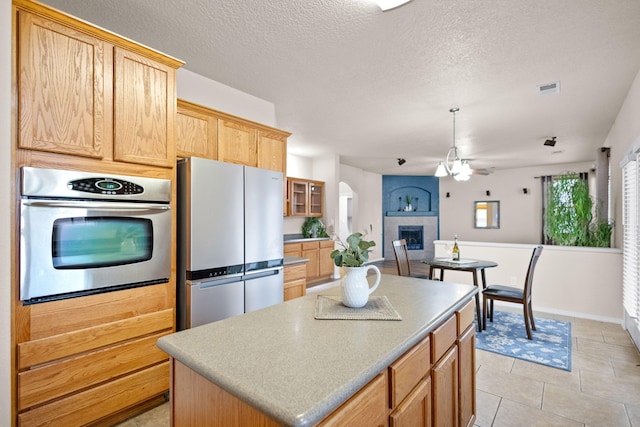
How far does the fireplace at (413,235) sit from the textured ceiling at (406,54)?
5.60m

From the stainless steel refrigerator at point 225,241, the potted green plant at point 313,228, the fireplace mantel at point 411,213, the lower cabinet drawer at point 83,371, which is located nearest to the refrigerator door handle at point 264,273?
the stainless steel refrigerator at point 225,241

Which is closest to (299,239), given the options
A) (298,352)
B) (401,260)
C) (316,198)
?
(316,198)

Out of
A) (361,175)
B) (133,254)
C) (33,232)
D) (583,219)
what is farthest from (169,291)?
(361,175)

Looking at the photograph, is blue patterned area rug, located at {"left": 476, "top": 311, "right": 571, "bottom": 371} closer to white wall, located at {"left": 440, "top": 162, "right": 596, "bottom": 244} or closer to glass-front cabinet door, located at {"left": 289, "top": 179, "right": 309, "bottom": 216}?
glass-front cabinet door, located at {"left": 289, "top": 179, "right": 309, "bottom": 216}

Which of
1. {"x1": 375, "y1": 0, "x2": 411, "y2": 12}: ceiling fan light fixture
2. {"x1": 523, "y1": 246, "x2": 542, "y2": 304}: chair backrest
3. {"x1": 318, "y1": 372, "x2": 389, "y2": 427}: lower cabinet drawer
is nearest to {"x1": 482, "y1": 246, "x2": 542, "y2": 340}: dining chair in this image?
{"x1": 523, "y1": 246, "x2": 542, "y2": 304}: chair backrest

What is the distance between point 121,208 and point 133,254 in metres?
0.29

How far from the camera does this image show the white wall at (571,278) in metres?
4.01

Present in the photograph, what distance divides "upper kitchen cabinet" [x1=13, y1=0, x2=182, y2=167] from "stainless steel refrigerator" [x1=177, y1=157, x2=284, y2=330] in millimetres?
334

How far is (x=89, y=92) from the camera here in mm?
1775

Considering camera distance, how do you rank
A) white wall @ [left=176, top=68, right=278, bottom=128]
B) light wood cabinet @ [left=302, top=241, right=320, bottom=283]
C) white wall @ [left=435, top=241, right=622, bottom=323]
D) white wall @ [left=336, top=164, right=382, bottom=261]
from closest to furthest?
white wall @ [left=176, top=68, right=278, bottom=128]
white wall @ [left=435, top=241, right=622, bottom=323]
light wood cabinet @ [left=302, top=241, right=320, bottom=283]
white wall @ [left=336, top=164, right=382, bottom=261]

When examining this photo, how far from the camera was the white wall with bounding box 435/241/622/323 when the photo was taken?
4.01 m

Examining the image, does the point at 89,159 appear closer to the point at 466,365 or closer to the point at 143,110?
the point at 143,110

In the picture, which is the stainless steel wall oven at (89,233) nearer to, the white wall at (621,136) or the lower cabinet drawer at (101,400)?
the lower cabinet drawer at (101,400)

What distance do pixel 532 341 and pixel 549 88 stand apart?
8.58ft
